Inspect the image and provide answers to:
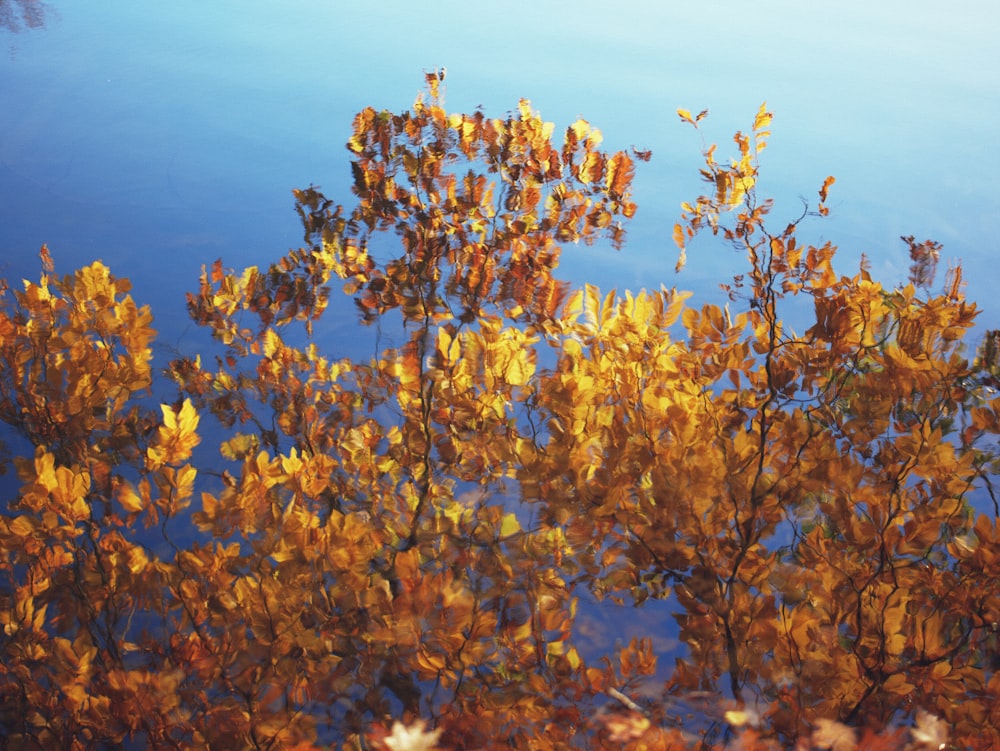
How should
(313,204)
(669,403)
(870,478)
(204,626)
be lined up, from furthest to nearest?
(204,626) → (313,204) → (669,403) → (870,478)

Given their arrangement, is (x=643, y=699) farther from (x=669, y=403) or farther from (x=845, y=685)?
(x=669, y=403)

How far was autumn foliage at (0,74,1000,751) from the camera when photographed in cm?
469

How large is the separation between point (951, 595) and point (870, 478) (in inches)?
28.3

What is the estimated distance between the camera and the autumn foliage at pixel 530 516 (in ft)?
15.4

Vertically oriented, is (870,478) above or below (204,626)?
above

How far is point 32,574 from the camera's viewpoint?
550 centimetres

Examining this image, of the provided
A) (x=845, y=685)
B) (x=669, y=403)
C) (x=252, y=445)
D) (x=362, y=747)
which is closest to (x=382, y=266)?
(x=252, y=445)

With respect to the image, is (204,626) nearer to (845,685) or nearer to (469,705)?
(469,705)

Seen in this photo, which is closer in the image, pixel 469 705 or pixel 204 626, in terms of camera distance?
pixel 469 705

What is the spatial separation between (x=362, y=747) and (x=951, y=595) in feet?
11.6

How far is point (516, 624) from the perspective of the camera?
5004 mm

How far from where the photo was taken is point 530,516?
5238 millimetres

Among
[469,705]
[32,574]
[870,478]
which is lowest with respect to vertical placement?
[469,705]

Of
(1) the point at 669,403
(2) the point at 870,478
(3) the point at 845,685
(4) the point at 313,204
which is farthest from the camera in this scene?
(4) the point at 313,204
